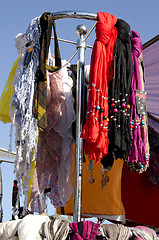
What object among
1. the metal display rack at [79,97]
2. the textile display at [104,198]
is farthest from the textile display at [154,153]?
the metal display rack at [79,97]

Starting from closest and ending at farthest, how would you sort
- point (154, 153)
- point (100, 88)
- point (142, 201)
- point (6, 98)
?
point (100, 88) < point (6, 98) < point (154, 153) < point (142, 201)

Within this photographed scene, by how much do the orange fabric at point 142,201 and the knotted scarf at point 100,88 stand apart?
1.06 metres

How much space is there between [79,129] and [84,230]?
1.86ft

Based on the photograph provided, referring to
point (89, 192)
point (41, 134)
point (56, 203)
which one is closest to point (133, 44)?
point (41, 134)

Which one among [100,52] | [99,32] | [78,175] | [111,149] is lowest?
[78,175]

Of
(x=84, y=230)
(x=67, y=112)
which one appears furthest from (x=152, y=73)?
(x=84, y=230)

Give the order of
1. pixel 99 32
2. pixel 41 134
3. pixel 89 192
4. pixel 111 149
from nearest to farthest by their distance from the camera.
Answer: pixel 111 149 < pixel 99 32 < pixel 41 134 < pixel 89 192

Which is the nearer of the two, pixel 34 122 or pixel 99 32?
pixel 34 122

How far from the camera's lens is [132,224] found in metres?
2.61

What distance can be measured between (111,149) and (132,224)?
4.42ft

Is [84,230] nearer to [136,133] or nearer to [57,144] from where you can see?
[136,133]

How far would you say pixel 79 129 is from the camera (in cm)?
166

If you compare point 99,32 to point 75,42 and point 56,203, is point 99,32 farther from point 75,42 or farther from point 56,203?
point 56,203

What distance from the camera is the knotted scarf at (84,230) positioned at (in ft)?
4.00
